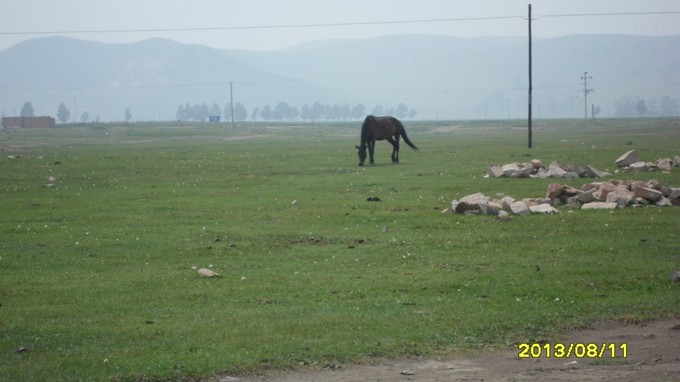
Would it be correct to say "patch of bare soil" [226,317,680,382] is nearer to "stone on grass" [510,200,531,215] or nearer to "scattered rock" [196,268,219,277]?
"scattered rock" [196,268,219,277]

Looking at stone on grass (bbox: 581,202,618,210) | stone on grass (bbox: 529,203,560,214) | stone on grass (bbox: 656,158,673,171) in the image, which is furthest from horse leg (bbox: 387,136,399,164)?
stone on grass (bbox: 529,203,560,214)

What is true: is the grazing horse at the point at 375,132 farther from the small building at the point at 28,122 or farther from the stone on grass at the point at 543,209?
the small building at the point at 28,122

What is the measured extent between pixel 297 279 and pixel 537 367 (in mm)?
5907

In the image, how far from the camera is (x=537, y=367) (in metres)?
10.9

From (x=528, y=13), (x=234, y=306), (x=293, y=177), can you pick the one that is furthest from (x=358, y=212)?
(x=528, y=13)

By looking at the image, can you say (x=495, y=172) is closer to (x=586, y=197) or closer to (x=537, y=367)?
(x=586, y=197)

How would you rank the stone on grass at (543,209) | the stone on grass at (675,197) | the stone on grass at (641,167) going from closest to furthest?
the stone on grass at (543,209), the stone on grass at (675,197), the stone on grass at (641,167)

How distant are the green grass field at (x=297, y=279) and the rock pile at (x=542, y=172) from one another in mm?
2811

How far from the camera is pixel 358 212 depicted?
24.9 meters

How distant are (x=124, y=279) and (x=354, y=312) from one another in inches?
193

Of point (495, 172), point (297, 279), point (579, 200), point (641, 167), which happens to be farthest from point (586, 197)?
point (641, 167)

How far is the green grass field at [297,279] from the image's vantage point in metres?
11.6

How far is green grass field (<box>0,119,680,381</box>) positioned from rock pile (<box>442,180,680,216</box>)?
52 cm
